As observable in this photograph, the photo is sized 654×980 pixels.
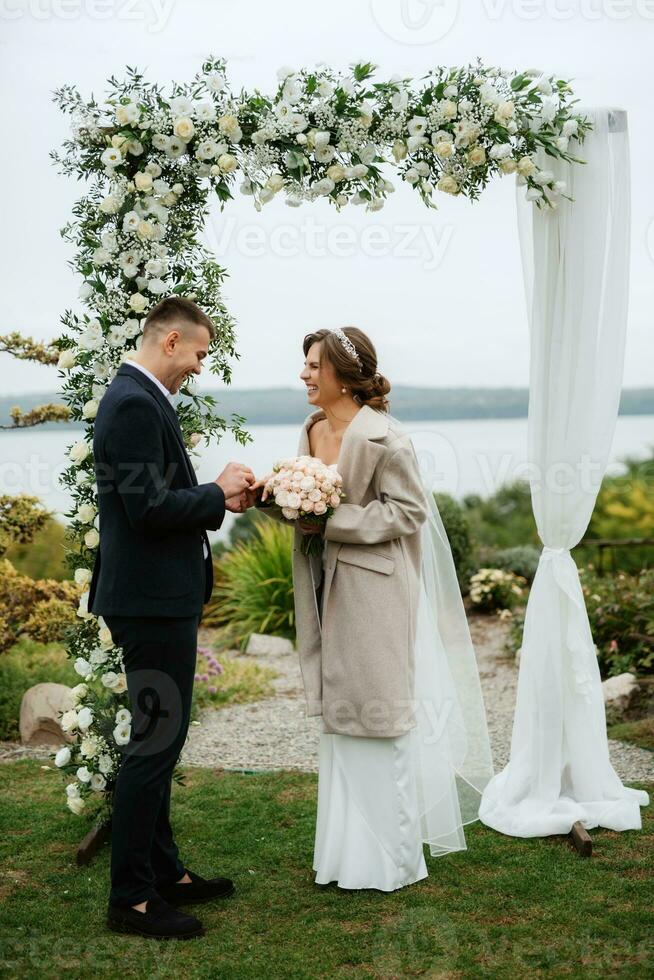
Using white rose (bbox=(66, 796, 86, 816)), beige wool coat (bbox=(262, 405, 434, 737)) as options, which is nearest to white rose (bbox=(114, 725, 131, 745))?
white rose (bbox=(66, 796, 86, 816))

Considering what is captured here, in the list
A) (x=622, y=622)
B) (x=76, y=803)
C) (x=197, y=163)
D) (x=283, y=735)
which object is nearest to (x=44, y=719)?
(x=283, y=735)

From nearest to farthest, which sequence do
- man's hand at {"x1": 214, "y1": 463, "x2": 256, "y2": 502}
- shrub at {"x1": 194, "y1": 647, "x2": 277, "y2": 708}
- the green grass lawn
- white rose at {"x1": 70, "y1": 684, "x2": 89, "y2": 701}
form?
the green grass lawn → man's hand at {"x1": 214, "y1": 463, "x2": 256, "y2": 502} → white rose at {"x1": 70, "y1": 684, "x2": 89, "y2": 701} → shrub at {"x1": 194, "y1": 647, "x2": 277, "y2": 708}

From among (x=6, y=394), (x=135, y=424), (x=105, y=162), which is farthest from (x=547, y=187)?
(x=6, y=394)

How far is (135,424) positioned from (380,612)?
49.9 inches

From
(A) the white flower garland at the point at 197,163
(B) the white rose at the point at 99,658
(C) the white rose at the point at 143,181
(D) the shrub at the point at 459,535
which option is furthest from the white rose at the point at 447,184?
(D) the shrub at the point at 459,535

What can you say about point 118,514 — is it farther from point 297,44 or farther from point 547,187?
point 297,44

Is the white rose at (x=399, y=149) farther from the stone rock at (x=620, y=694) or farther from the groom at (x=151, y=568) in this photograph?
the stone rock at (x=620, y=694)

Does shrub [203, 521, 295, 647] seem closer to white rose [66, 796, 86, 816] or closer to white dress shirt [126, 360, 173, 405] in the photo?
white rose [66, 796, 86, 816]

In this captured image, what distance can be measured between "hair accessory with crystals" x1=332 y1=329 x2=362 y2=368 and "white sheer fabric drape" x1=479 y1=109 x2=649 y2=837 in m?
1.14

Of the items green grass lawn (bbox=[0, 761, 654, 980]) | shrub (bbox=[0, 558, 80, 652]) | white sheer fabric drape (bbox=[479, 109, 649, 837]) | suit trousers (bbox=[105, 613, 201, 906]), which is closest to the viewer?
green grass lawn (bbox=[0, 761, 654, 980])

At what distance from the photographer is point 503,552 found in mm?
11211

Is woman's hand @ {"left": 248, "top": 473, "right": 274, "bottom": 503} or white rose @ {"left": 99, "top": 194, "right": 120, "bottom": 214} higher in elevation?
white rose @ {"left": 99, "top": 194, "right": 120, "bottom": 214}

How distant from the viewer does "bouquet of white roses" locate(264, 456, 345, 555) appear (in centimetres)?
374

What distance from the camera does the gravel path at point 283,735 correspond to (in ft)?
20.0
